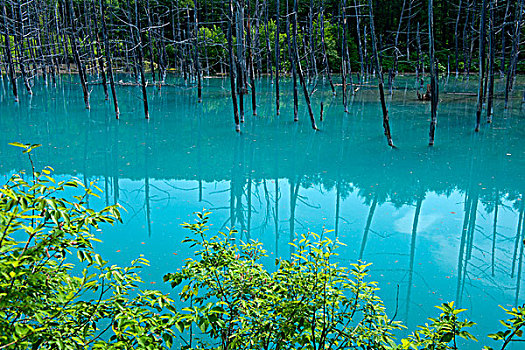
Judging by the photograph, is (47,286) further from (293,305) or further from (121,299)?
(293,305)

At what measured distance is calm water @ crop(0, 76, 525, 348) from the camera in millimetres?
5840

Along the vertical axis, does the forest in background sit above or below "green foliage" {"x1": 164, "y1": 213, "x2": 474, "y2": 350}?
above

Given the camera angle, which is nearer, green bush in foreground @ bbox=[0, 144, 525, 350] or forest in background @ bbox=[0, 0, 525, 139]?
green bush in foreground @ bbox=[0, 144, 525, 350]

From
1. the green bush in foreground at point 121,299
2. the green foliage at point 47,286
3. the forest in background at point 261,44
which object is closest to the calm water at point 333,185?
the forest in background at point 261,44

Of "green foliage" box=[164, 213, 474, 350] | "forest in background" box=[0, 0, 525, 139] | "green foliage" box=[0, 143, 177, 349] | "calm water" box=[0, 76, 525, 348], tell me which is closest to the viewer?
"green foliage" box=[0, 143, 177, 349]

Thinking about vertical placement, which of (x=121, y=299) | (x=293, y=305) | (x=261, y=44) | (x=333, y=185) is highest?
(x=261, y=44)

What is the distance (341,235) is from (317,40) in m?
26.5

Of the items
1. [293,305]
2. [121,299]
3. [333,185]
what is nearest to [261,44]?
[333,185]

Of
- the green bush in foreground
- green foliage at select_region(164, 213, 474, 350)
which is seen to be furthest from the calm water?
the green bush in foreground

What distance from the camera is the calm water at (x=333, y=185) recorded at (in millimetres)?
5840

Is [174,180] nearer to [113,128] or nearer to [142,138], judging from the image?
[142,138]

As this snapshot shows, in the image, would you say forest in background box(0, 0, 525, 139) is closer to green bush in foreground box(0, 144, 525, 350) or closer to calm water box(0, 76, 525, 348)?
calm water box(0, 76, 525, 348)

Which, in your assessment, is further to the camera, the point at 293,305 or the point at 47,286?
the point at 293,305

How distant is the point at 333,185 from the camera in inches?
364
